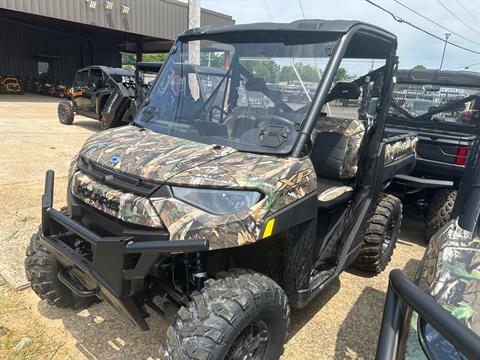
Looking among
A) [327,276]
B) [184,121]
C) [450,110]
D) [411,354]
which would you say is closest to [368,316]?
[327,276]

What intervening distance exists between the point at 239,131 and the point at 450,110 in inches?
174

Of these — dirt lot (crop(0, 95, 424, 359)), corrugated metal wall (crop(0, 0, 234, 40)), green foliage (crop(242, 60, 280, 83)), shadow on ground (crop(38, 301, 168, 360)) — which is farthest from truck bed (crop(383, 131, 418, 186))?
corrugated metal wall (crop(0, 0, 234, 40))

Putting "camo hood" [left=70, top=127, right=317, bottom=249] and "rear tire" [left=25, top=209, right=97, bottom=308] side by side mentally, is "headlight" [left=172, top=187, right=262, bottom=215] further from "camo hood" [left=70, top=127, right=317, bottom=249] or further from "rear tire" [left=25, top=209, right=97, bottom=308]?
"rear tire" [left=25, top=209, right=97, bottom=308]

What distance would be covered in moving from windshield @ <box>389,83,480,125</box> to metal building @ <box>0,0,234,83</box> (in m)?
17.7

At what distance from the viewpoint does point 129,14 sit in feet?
66.5

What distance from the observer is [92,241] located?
1.99m

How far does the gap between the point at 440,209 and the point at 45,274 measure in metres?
4.30

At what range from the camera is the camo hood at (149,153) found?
2.13 meters

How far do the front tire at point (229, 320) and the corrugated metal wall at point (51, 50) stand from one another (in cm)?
2750

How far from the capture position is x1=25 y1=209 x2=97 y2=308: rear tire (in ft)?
8.77

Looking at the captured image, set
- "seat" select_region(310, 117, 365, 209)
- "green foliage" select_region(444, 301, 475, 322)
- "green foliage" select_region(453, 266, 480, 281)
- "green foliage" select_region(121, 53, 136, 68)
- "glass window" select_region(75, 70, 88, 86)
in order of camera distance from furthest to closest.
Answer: "green foliage" select_region(121, 53, 136, 68), "glass window" select_region(75, 70, 88, 86), "seat" select_region(310, 117, 365, 209), "green foliage" select_region(453, 266, 480, 281), "green foliage" select_region(444, 301, 475, 322)

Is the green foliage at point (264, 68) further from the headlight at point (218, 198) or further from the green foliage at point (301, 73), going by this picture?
the headlight at point (218, 198)

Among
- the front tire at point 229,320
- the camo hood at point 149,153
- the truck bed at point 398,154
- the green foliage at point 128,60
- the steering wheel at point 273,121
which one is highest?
the green foliage at point 128,60

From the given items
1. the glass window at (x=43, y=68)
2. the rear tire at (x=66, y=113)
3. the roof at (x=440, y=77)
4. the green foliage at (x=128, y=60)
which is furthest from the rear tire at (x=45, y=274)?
the green foliage at (x=128, y=60)
